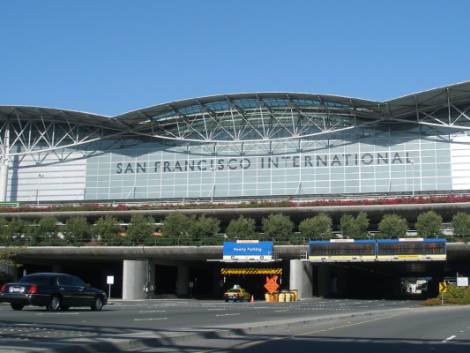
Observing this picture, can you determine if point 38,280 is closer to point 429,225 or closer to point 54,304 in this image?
point 54,304

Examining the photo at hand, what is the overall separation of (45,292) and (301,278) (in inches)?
1535

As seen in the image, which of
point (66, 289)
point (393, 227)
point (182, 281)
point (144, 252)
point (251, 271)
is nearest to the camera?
point (66, 289)

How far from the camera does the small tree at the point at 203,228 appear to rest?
65.9 metres

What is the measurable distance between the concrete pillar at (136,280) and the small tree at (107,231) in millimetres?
3050

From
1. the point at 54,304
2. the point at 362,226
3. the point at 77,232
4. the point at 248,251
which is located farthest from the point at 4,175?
the point at 54,304

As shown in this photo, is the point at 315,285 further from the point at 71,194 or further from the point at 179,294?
the point at 71,194

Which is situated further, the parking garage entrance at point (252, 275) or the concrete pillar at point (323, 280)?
the parking garage entrance at point (252, 275)

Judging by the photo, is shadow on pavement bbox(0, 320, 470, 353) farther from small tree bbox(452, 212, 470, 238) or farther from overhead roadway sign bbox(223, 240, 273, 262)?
small tree bbox(452, 212, 470, 238)

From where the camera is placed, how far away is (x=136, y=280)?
212 feet

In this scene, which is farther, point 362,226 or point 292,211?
point 292,211

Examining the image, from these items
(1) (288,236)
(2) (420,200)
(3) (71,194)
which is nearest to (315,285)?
(1) (288,236)

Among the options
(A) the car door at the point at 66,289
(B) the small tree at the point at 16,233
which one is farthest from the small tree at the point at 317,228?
(A) the car door at the point at 66,289

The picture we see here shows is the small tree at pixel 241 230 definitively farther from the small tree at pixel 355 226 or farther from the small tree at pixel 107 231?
the small tree at pixel 107 231

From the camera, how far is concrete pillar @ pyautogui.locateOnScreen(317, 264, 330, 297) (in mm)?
69625
